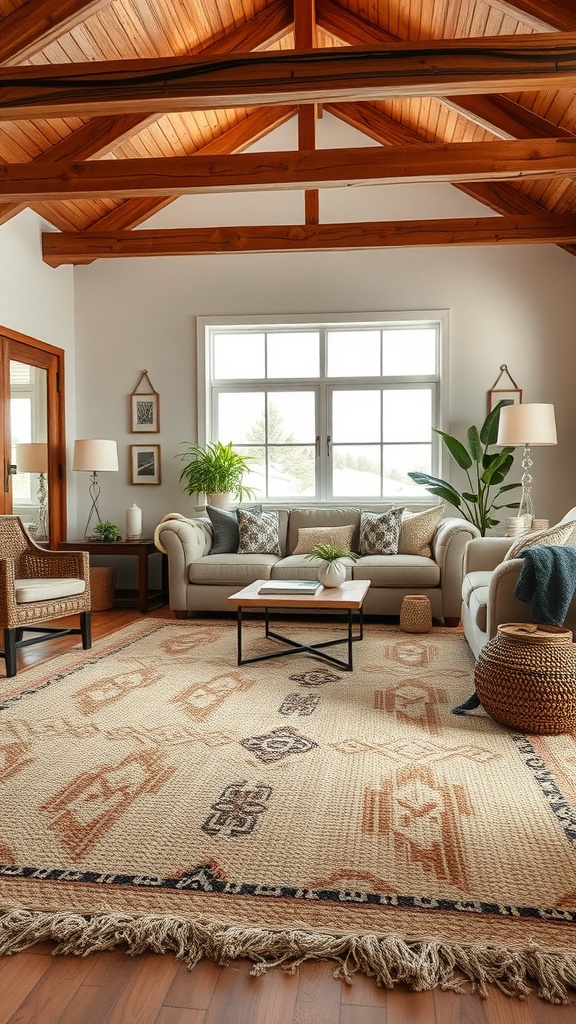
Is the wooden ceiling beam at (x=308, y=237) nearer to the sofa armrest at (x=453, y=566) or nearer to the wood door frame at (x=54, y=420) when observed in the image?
the wood door frame at (x=54, y=420)

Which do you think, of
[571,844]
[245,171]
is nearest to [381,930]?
[571,844]

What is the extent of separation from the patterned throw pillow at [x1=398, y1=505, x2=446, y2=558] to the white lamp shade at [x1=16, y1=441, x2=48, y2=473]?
302cm

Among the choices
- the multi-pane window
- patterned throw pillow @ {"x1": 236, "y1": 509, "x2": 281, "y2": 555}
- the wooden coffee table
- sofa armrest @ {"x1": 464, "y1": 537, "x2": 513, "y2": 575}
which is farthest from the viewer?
the multi-pane window

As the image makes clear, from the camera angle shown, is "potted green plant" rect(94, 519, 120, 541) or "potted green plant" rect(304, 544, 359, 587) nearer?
"potted green plant" rect(304, 544, 359, 587)

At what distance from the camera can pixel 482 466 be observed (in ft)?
20.5

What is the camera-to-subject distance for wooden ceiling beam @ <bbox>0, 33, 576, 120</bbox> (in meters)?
3.21

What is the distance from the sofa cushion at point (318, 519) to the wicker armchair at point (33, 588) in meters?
2.01

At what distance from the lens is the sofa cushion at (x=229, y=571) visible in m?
5.25

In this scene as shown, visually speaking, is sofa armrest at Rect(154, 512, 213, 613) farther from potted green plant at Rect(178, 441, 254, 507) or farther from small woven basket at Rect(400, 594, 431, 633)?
small woven basket at Rect(400, 594, 431, 633)

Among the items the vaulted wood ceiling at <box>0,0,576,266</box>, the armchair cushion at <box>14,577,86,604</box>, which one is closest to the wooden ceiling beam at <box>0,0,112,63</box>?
the vaulted wood ceiling at <box>0,0,576,266</box>

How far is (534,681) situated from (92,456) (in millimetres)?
4274

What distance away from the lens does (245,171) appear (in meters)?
4.68

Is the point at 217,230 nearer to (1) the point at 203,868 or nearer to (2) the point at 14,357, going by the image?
(2) the point at 14,357

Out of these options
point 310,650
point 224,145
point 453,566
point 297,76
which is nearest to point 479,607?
point 310,650
